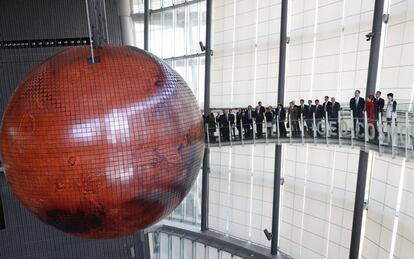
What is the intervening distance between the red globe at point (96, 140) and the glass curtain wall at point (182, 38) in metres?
12.3

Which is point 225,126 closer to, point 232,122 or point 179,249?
point 232,122

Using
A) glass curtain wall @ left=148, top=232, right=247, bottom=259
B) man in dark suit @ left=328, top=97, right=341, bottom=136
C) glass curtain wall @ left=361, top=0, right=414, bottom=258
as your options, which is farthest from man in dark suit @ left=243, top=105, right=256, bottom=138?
glass curtain wall @ left=148, top=232, right=247, bottom=259

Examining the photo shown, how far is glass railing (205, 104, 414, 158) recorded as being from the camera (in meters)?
7.57

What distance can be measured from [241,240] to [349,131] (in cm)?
751

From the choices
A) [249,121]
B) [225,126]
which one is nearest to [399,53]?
[249,121]

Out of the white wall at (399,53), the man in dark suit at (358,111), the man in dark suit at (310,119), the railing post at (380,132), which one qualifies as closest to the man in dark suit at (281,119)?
the man in dark suit at (310,119)

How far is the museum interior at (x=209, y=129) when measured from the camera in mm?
2678

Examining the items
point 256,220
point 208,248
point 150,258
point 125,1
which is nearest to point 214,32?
point 125,1

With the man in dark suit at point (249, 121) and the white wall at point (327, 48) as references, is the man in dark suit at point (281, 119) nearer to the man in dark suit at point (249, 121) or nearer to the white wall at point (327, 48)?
the man in dark suit at point (249, 121)

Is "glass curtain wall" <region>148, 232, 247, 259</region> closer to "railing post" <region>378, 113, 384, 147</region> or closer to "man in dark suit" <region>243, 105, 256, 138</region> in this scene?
"man in dark suit" <region>243, 105, 256, 138</region>

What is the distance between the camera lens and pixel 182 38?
16.4 metres

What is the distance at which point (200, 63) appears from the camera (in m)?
15.8

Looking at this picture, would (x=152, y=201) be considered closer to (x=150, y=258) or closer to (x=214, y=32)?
(x=214, y=32)

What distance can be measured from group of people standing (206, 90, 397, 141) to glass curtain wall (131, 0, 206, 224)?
322cm
